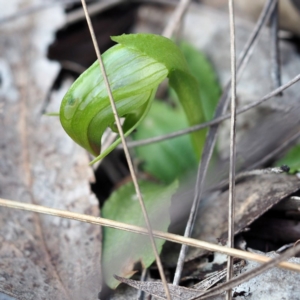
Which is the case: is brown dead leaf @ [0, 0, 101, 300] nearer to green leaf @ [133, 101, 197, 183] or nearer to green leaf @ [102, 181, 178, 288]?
green leaf @ [102, 181, 178, 288]

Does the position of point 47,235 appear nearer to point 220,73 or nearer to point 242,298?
point 242,298

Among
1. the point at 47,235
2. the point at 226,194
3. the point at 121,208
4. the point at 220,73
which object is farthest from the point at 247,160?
the point at 47,235

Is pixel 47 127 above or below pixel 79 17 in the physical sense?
below

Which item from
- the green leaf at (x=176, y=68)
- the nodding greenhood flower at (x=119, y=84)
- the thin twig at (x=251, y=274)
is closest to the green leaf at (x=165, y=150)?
the green leaf at (x=176, y=68)

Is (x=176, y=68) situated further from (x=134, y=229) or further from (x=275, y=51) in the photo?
(x=275, y=51)

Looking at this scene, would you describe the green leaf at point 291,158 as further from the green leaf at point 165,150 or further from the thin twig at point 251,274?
the thin twig at point 251,274

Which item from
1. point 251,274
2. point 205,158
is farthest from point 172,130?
point 251,274
